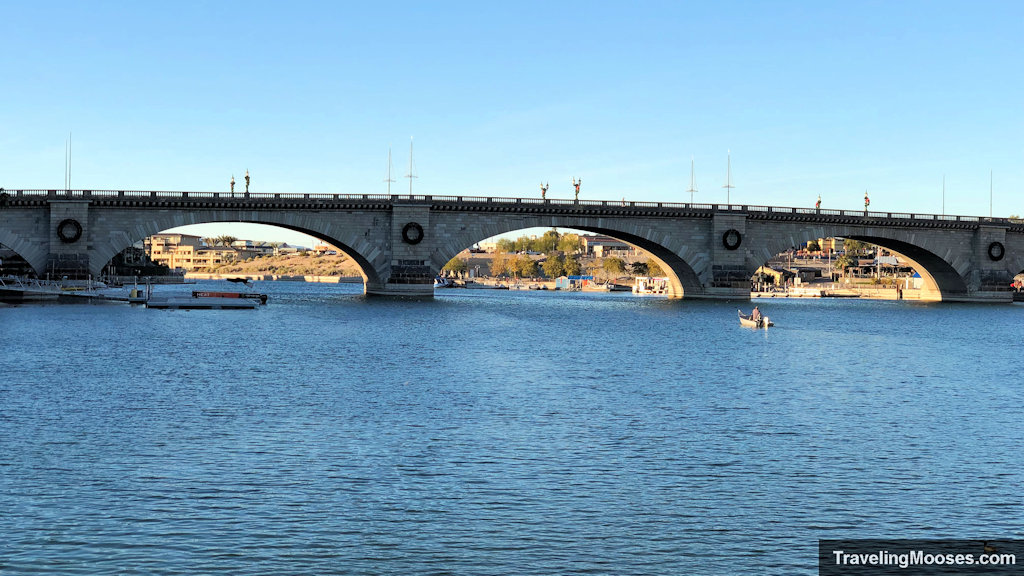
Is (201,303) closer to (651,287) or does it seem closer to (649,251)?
(649,251)

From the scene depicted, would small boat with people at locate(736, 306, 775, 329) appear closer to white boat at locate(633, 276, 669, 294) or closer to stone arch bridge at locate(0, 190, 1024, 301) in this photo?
stone arch bridge at locate(0, 190, 1024, 301)

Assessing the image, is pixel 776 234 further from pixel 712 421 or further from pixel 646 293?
pixel 712 421

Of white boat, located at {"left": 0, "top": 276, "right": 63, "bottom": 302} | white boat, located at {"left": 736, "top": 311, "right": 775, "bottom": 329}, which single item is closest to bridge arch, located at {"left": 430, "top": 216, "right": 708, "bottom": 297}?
white boat, located at {"left": 736, "top": 311, "right": 775, "bottom": 329}

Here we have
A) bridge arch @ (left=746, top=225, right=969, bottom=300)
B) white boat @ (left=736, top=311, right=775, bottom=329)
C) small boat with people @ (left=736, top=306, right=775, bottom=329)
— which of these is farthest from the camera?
bridge arch @ (left=746, top=225, right=969, bottom=300)

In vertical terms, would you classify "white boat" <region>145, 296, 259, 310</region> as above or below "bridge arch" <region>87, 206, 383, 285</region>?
below

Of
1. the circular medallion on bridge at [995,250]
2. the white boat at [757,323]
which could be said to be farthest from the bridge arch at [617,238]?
the circular medallion on bridge at [995,250]

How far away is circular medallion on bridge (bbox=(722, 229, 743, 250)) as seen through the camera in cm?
11344

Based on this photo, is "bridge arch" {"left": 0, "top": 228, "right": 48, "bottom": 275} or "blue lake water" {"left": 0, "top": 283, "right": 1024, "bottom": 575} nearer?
"blue lake water" {"left": 0, "top": 283, "right": 1024, "bottom": 575}

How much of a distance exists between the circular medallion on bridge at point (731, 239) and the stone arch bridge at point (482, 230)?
0.38 feet

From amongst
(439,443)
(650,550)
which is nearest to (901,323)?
(439,443)

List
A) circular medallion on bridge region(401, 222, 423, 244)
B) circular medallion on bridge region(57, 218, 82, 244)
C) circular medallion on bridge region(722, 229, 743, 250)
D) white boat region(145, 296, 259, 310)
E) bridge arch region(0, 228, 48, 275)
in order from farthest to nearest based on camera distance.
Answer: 1. circular medallion on bridge region(722, 229, 743, 250)
2. circular medallion on bridge region(401, 222, 423, 244)
3. white boat region(145, 296, 259, 310)
4. circular medallion on bridge region(57, 218, 82, 244)
5. bridge arch region(0, 228, 48, 275)

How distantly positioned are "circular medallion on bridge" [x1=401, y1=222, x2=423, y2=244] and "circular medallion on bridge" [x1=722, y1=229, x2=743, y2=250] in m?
35.4

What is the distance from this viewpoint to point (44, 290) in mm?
90562

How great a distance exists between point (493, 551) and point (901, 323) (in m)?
76.1
